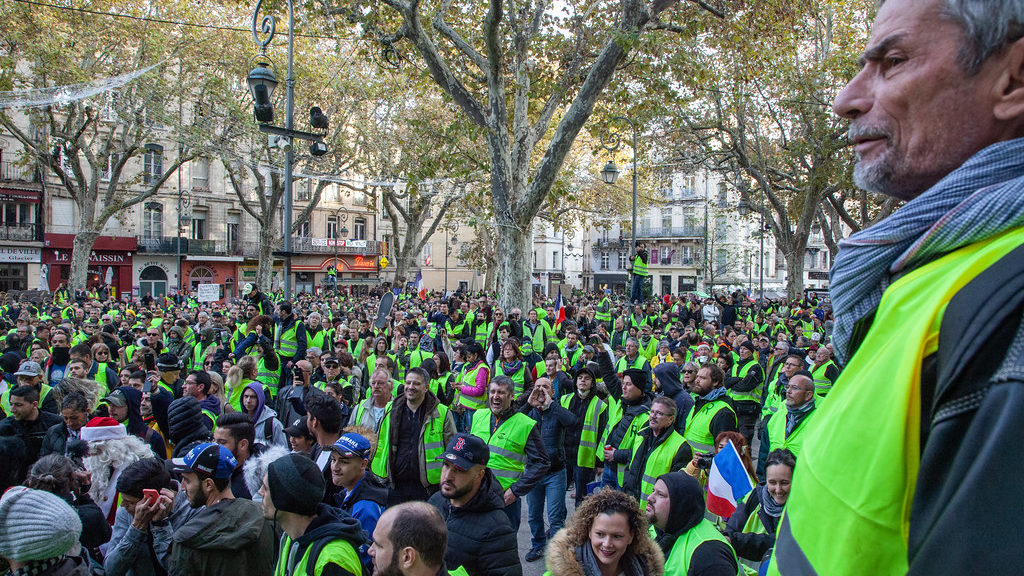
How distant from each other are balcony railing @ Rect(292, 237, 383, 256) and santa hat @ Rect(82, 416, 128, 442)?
144 feet

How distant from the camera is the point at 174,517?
12.8 feet

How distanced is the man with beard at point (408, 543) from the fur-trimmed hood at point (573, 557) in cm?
63

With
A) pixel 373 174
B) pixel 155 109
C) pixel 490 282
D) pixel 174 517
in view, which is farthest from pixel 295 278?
pixel 174 517

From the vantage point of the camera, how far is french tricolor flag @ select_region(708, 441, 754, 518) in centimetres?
452

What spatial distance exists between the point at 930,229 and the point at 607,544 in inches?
113

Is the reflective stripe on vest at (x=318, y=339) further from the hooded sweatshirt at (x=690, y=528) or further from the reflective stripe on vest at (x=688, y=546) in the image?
the reflective stripe on vest at (x=688, y=546)

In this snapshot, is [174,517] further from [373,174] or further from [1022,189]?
[373,174]

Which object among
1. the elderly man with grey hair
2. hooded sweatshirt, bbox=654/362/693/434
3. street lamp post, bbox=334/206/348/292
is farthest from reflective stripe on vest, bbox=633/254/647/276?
street lamp post, bbox=334/206/348/292

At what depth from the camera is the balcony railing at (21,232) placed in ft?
118

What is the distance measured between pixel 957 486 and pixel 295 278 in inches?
2007

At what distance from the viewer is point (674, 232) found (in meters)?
61.8

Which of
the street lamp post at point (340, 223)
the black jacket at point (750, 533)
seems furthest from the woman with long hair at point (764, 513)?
the street lamp post at point (340, 223)

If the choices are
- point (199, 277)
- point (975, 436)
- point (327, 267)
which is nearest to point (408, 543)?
point (975, 436)

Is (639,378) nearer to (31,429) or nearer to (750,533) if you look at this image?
(750,533)
